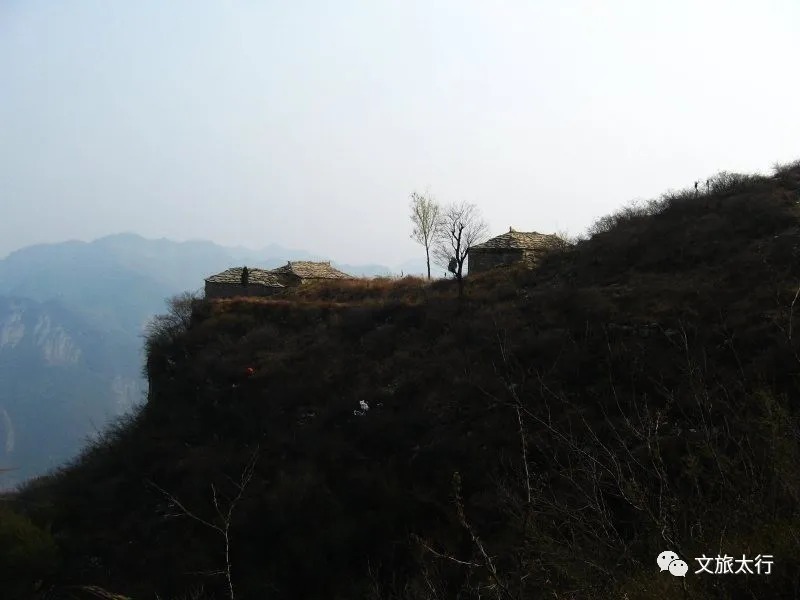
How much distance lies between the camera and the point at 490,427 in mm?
14219

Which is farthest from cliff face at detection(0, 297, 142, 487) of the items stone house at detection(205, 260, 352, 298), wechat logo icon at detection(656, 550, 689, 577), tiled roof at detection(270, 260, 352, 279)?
wechat logo icon at detection(656, 550, 689, 577)

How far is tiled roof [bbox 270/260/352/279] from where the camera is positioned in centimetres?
3422

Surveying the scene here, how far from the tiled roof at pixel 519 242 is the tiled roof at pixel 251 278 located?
12.6m

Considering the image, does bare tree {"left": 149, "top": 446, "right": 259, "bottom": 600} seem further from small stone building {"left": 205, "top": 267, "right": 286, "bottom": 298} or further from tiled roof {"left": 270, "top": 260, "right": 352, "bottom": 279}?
tiled roof {"left": 270, "top": 260, "right": 352, "bottom": 279}

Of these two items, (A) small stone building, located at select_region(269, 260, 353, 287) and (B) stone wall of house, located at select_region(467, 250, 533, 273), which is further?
(A) small stone building, located at select_region(269, 260, 353, 287)

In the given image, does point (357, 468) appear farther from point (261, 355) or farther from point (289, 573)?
point (261, 355)

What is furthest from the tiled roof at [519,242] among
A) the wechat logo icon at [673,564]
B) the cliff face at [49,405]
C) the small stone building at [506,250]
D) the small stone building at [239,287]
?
the cliff face at [49,405]

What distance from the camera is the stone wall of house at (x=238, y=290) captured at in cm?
3189

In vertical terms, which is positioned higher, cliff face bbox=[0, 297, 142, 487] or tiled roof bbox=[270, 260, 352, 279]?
tiled roof bbox=[270, 260, 352, 279]

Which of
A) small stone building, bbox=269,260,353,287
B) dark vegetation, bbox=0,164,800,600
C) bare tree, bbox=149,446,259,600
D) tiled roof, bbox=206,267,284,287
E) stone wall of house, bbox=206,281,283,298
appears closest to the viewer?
bare tree, bbox=149,446,259,600

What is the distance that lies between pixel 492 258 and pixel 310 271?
476 inches

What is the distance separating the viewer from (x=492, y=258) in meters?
30.9

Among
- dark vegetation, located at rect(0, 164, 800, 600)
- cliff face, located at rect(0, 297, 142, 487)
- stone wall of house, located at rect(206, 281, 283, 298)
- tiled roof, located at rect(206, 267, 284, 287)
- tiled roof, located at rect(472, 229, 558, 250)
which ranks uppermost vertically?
tiled roof, located at rect(472, 229, 558, 250)

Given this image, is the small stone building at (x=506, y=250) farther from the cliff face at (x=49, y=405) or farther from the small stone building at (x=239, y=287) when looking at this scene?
the cliff face at (x=49, y=405)
